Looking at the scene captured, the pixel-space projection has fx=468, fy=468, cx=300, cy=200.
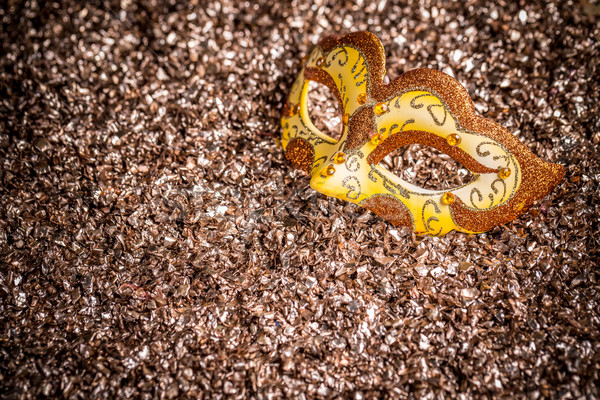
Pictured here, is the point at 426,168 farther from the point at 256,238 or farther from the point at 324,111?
the point at 256,238

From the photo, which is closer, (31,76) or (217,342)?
(217,342)

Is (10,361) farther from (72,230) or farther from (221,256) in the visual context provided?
(221,256)

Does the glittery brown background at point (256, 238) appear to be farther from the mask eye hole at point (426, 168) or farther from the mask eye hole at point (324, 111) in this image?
the mask eye hole at point (324, 111)

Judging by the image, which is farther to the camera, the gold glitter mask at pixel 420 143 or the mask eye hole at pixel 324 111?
the mask eye hole at pixel 324 111

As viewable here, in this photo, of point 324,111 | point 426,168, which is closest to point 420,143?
point 426,168

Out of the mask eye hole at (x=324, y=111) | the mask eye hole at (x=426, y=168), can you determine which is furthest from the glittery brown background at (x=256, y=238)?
the mask eye hole at (x=324, y=111)

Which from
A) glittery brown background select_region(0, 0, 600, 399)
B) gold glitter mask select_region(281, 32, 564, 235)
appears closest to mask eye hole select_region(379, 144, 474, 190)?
glittery brown background select_region(0, 0, 600, 399)

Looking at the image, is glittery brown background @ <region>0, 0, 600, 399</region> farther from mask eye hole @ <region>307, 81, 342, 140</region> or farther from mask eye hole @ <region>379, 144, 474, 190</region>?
mask eye hole @ <region>307, 81, 342, 140</region>

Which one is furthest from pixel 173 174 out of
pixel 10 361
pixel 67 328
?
pixel 10 361

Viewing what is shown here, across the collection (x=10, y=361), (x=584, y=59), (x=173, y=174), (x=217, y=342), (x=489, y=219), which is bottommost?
(x=10, y=361)
